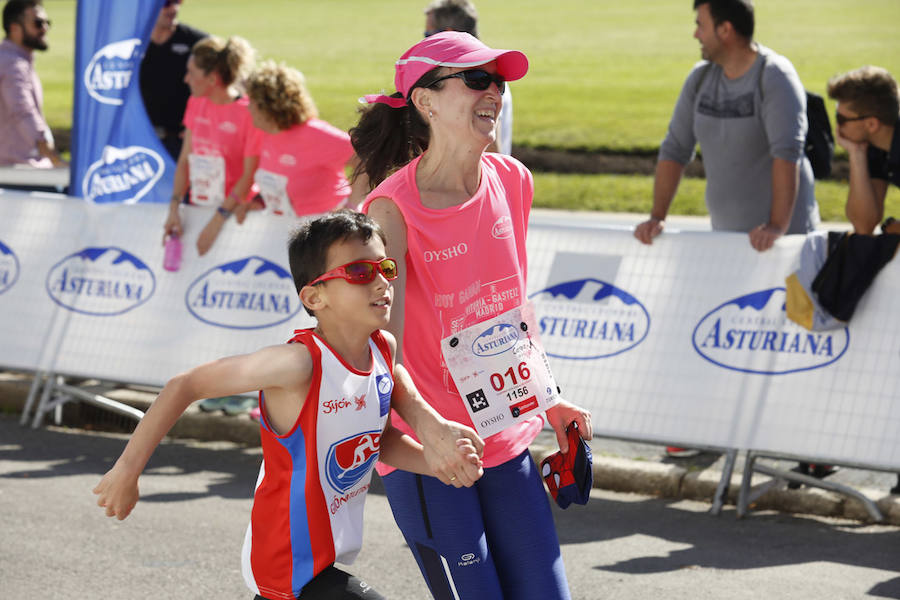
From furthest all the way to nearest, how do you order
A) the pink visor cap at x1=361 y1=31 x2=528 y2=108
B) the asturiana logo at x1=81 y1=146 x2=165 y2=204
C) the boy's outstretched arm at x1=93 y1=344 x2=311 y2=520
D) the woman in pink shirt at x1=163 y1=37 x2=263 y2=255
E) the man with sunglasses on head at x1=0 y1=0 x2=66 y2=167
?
1. the man with sunglasses on head at x1=0 y1=0 x2=66 y2=167
2. the asturiana logo at x1=81 y1=146 x2=165 y2=204
3. the woman in pink shirt at x1=163 y1=37 x2=263 y2=255
4. the pink visor cap at x1=361 y1=31 x2=528 y2=108
5. the boy's outstretched arm at x1=93 y1=344 x2=311 y2=520

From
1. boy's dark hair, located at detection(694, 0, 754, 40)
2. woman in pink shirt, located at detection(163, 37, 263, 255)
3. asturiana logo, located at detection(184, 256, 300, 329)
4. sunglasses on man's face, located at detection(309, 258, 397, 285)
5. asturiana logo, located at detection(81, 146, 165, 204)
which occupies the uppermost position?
boy's dark hair, located at detection(694, 0, 754, 40)

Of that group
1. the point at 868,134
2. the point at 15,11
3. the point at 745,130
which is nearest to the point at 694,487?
the point at 745,130

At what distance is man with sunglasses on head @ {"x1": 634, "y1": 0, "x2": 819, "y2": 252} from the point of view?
654 centimetres

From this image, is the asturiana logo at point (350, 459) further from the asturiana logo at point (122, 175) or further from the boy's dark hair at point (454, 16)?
the asturiana logo at point (122, 175)

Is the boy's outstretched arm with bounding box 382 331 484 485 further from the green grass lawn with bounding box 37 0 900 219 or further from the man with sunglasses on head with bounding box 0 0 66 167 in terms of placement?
the green grass lawn with bounding box 37 0 900 219

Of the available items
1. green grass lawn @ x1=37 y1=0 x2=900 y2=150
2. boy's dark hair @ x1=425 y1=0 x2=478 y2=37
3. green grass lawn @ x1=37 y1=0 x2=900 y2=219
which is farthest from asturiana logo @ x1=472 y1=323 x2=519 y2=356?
green grass lawn @ x1=37 y1=0 x2=900 y2=150

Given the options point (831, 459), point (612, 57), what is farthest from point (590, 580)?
point (612, 57)

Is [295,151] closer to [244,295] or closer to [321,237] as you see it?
[244,295]

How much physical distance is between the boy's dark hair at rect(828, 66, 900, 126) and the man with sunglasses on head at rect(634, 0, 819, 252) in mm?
252

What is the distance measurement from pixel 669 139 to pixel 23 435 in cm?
425

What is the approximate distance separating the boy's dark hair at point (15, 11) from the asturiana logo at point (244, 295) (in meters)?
4.15

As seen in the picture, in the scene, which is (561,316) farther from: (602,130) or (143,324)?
(602,130)

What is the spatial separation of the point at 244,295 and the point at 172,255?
575 mm

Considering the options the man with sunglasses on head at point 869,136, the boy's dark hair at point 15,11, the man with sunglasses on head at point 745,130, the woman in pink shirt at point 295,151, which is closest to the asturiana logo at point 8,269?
the woman in pink shirt at point 295,151
